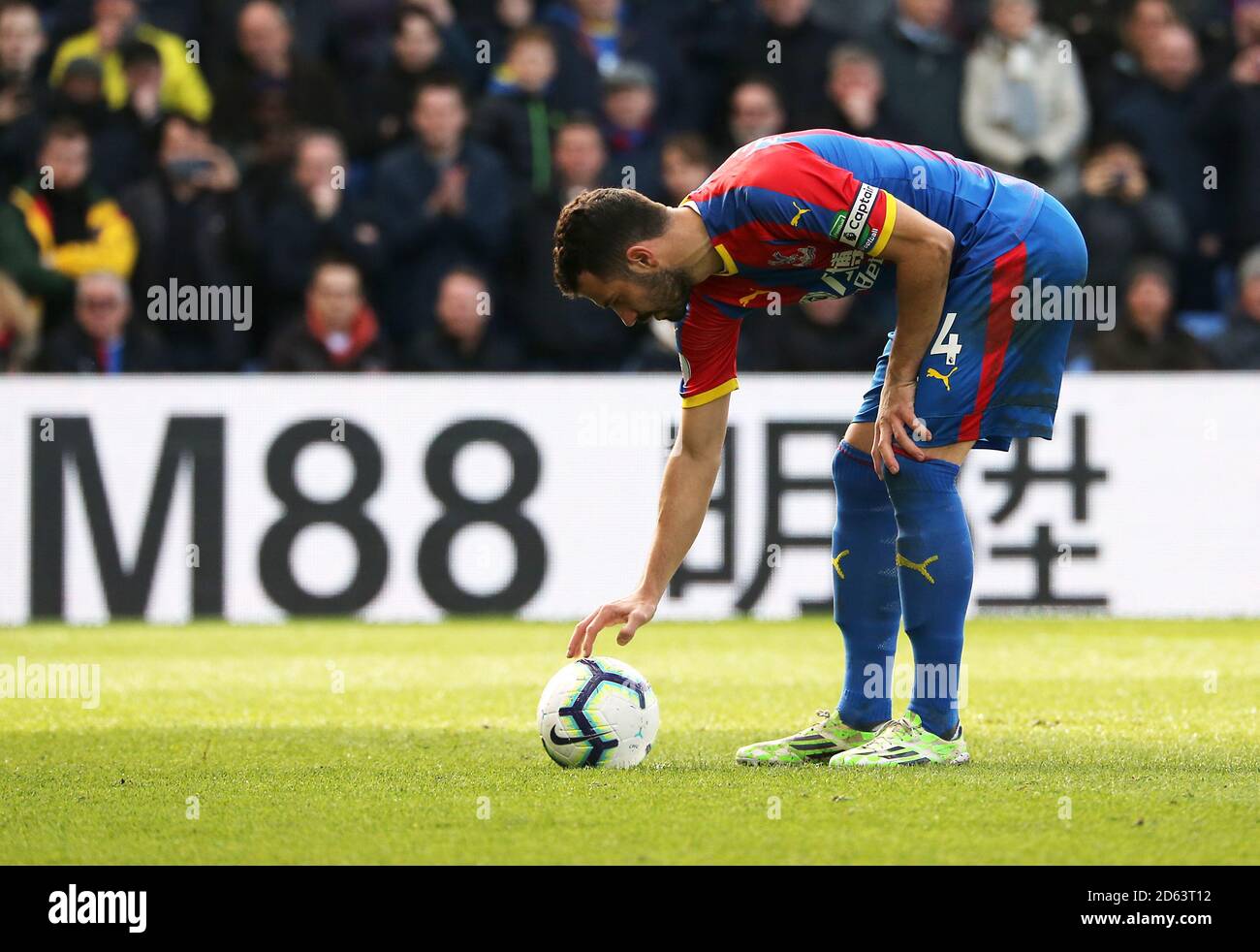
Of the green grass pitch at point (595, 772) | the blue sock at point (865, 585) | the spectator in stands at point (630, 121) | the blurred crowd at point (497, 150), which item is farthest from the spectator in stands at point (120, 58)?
the blue sock at point (865, 585)

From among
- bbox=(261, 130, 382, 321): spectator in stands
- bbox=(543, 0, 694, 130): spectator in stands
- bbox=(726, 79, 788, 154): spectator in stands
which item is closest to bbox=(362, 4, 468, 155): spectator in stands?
bbox=(261, 130, 382, 321): spectator in stands

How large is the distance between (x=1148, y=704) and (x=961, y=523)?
2.23 meters

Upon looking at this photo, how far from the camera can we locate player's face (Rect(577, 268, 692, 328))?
5254 millimetres

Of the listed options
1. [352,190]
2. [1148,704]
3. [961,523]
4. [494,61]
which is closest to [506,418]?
[352,190]

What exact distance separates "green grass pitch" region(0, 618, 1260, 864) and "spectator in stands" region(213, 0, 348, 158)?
179 inches

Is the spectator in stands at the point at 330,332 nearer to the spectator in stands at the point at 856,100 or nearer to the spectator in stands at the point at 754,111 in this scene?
the spectator in stands at the point at 754,111

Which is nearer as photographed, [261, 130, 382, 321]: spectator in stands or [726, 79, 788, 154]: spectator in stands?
[261, 130, 382, 321]: spectator in stands

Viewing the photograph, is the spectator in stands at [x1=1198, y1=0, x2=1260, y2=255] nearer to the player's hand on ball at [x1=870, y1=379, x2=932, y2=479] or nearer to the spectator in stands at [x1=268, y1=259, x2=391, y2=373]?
the spectator in stands at [x1=268, y1=259, x2=391, y2=373]

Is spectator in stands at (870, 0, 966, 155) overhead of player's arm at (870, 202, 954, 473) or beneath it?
overhead

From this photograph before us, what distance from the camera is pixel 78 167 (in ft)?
40.6

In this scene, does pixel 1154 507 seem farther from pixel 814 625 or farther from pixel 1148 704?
pixel 1148 704

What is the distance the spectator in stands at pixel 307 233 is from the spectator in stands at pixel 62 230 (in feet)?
3.12

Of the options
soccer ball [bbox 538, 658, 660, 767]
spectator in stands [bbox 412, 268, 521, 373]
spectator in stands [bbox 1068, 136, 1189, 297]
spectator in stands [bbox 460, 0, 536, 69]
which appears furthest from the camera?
spectator in stands [bbox 460, 0, 536, 69]

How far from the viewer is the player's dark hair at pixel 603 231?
5207 millimetres
